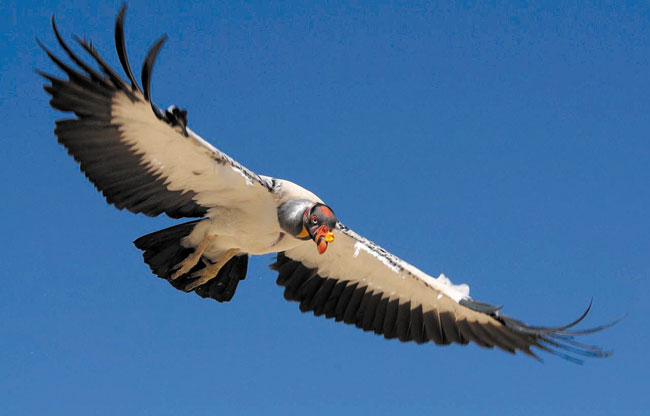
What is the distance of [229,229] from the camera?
9.08 metres

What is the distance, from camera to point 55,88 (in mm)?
7344

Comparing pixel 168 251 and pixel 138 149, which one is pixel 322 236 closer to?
pixel 168 251

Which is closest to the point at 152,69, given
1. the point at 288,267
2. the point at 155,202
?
the point at 155,202

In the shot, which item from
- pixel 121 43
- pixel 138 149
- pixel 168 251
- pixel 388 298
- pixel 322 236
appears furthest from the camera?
pixel 388 298

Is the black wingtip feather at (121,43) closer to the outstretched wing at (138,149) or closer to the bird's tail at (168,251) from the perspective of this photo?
the outstretched wing at (138,149)

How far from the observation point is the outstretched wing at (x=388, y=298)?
9453 millimetres

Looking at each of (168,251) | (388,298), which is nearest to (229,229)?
(168,251)

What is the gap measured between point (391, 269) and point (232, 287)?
183 cm

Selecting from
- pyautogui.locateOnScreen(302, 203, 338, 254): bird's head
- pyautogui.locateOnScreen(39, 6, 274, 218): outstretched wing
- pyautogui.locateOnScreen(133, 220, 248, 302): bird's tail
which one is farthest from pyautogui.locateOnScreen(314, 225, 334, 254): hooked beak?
pyautogui.locateOnScreen(133, 220, 248, 302): bird's tail

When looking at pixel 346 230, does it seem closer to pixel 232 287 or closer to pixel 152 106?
pixel 232 287

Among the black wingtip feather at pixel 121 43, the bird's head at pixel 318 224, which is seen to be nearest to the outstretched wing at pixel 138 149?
the black wingtip feather at pixel 121 43

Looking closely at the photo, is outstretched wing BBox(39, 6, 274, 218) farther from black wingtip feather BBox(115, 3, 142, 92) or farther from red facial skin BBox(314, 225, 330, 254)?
red facial skin BBox(314, 225, 330, 254)

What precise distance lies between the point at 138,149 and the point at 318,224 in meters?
1.91

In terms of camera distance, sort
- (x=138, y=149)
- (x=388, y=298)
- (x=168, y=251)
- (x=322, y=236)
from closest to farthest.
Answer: (x=138, y=149) < (x=322, y=236) < (x=168, y=251) < (x=388, y=298)
